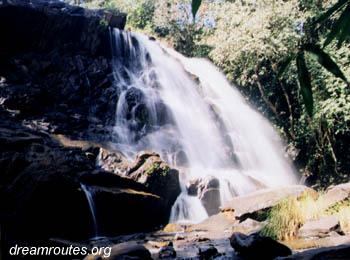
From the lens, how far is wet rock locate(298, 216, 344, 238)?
26.0 feet

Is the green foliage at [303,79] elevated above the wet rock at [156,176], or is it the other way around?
the wet rock at [156,176]

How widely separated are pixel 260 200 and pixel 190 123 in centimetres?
817

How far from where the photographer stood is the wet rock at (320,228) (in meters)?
7.91

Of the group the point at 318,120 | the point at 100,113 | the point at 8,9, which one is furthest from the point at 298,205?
the point at 8,9

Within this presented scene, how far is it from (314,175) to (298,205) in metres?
10.6

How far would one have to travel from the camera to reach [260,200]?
1026 centimetres

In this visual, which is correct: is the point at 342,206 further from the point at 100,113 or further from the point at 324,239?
the point at 100,113

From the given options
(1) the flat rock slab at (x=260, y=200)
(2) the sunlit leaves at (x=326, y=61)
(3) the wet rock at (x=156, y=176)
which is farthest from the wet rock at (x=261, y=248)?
(3) the wet rock at (x=156, y=176)

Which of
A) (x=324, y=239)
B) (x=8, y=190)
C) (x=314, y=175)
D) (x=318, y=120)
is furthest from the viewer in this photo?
(x=314, y=175)

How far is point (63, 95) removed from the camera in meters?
17.4

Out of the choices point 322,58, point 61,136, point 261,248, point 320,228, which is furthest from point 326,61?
point 61,136

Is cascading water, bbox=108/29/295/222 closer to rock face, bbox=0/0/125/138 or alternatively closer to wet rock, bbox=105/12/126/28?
rock face, bbox=0/0/125/138

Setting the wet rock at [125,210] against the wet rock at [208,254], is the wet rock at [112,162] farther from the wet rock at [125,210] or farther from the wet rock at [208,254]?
the wet rock at [208,254]

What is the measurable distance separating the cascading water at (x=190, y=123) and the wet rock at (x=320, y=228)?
190 inches
